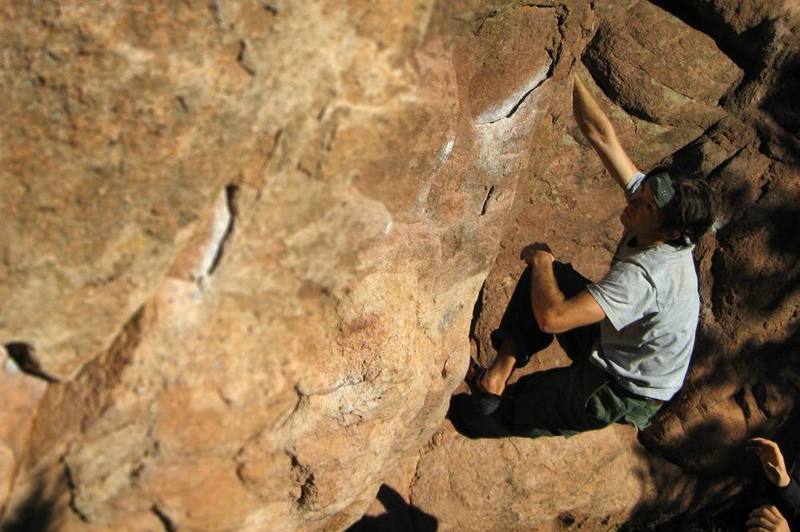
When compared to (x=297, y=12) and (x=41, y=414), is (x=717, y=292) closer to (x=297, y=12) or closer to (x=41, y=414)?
(x=297, y=12)

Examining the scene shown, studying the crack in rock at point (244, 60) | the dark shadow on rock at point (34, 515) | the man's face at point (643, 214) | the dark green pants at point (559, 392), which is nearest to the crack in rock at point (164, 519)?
the dark shadow on rock at point (34, 515)

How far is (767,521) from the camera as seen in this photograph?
313 cm

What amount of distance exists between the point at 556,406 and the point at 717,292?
39.0 inches

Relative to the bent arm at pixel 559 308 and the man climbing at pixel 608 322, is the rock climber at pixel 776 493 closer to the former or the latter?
the man climbing at pixel 608 322

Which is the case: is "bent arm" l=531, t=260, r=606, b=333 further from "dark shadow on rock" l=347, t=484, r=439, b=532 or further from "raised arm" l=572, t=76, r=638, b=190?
"dark shadow on rock" l=347, t=484, r=439, b=532

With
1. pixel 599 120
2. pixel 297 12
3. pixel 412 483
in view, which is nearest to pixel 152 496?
pixel 297 12

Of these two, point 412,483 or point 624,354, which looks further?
point 412,483

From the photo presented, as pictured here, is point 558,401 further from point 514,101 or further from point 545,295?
point 514,101

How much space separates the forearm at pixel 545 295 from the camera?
8.41ft

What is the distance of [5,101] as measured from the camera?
166 centimetres

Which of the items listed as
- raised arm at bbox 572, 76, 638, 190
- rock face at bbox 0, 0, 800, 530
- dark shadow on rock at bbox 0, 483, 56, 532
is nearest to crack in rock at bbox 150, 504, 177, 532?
rock face at bbox 0, 0, 800, 530

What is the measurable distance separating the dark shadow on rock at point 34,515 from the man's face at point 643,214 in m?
1.92

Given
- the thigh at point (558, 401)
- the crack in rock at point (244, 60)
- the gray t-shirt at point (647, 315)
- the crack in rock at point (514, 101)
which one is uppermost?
the crack in rock at point (244, 60)

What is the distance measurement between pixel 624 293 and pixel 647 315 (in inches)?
7.1
